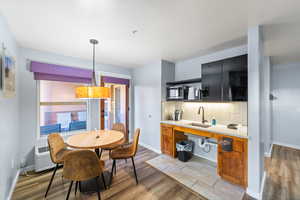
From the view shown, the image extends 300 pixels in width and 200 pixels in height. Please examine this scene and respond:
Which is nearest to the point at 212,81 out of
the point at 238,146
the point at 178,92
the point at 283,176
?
the point at 178,92

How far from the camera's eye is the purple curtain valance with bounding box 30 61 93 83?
259 cm

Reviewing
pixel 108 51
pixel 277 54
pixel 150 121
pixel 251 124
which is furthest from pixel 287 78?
pixel 108 51

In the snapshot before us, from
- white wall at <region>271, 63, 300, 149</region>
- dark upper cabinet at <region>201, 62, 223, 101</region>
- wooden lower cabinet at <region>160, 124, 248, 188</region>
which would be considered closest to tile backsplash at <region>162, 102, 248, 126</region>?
dark upper cabinet at <region>201, 62, 223, 101</region>

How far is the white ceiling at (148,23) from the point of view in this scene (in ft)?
4.52

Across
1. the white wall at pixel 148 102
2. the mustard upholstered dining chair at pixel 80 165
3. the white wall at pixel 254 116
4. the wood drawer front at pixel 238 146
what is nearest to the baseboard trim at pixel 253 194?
the white wall at pixel 254 116

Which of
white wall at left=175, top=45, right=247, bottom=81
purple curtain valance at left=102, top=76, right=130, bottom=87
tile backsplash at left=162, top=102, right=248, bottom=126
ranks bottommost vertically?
tile backsplash at left=162, top=102, right=248, bottom=126

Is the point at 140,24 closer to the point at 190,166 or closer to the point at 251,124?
the point at 251,124

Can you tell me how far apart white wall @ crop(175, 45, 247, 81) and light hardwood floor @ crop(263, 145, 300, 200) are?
7.98 ft

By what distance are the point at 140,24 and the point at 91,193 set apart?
267 cm

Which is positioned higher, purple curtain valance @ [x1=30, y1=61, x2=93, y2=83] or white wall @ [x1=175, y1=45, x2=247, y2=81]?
white wall @ [x1=175, y1=45, x2=247, y2=81]

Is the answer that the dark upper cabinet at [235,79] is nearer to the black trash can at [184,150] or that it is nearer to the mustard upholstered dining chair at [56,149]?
the black trash can at [184,150]

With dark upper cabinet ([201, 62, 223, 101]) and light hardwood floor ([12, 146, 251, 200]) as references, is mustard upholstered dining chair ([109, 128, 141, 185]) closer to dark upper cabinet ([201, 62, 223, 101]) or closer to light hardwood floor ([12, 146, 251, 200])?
light hardwood floor ([12, 146, 251, 200])

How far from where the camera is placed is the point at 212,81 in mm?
2549

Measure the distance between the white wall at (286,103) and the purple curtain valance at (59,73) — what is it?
5.73m
